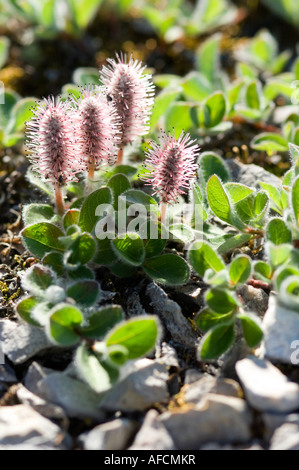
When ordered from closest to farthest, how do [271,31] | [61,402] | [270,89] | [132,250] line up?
[61,402]
[132,250]
[270,89]
[271,31]

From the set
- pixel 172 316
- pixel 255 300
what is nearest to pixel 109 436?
pixel 172 316

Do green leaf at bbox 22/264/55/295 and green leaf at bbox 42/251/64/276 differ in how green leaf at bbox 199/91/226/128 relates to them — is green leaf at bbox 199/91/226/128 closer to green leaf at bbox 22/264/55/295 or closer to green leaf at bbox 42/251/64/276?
green leaf at bbox 42/251/64/276

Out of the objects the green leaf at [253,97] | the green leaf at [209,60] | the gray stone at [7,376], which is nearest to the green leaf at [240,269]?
the gray stone at [7,376]

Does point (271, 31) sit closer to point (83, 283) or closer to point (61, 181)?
point (61, 181)

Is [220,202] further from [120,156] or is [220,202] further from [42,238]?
[42,238]

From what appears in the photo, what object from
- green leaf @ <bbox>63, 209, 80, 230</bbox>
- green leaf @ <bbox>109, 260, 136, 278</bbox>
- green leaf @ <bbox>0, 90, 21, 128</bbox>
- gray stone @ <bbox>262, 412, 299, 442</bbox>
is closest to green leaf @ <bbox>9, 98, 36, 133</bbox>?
green leaf @ <bbox>0, 90, 21, 128</bbox>

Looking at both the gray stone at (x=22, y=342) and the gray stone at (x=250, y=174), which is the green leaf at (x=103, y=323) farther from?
the gray stone at (x=250, y=174)
